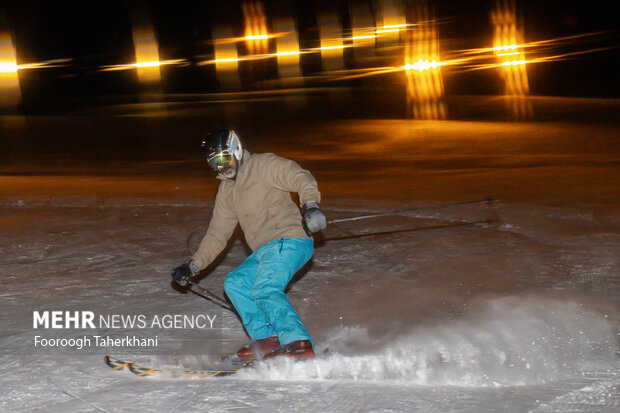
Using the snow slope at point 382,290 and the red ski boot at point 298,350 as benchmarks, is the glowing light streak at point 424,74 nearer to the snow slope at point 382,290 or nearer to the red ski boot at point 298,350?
the snow slope at point 382,290

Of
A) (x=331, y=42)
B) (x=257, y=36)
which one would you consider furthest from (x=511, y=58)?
(x=257, y=36)

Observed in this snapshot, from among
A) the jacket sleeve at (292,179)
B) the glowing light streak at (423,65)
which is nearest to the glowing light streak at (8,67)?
the glowing light streak at (423,65)

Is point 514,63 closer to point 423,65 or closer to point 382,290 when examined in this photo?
point 423,65

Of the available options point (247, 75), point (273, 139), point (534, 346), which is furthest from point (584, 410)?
point (247, 75)

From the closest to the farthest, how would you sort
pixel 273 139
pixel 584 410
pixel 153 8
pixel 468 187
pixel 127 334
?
1. pixel 584 410
2. pixel 127 334
3. pixel 468 187
4. pixel 273 139
5. pixel 153 8

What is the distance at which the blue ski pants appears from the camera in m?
4.73

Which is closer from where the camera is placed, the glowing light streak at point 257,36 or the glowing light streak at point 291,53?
the glowing light streak at point 291,53

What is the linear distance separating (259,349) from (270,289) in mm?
464

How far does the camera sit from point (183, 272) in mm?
5113

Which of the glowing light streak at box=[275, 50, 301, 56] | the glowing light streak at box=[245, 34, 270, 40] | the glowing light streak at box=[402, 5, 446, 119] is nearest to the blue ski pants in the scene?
the glowing light streak at box=[402, 5, 446, 119]

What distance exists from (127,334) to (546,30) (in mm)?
49229

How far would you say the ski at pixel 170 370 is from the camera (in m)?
4.66

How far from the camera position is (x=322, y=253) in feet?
25.9

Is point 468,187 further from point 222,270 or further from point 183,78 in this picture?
point 183,78
